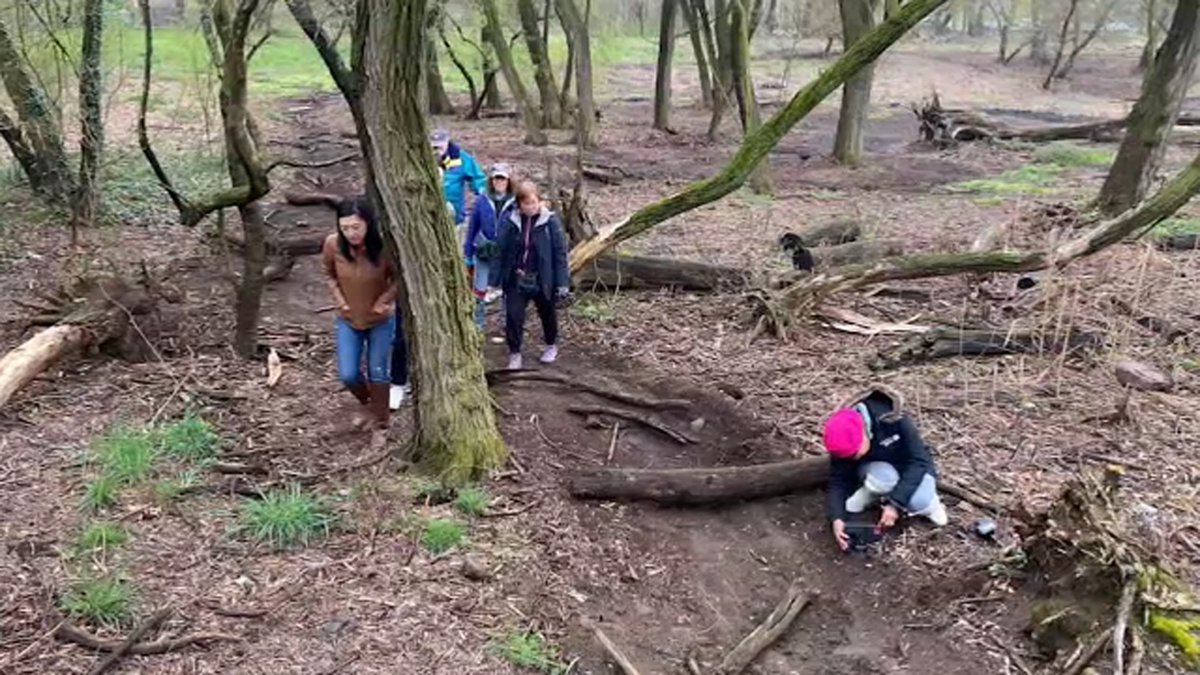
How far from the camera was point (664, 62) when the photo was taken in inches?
894

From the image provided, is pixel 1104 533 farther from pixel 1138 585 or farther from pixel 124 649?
pixel 124 649

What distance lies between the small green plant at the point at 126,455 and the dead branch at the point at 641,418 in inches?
108

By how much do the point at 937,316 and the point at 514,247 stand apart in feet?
12.2

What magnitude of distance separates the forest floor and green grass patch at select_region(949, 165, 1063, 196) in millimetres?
5192

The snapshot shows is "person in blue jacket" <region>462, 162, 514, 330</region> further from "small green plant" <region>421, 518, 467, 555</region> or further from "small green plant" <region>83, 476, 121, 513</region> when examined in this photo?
"small green plant" <region>83, 476, 121, 513</region>

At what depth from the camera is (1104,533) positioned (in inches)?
186

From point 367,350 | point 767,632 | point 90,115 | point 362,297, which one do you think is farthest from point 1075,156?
point 767,632

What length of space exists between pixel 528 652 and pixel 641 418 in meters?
2.85

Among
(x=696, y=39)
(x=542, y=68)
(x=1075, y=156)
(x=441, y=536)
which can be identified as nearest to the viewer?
(x=441, y=536)

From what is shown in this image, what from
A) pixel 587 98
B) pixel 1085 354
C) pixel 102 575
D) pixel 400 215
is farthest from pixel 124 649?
pixel 587 98

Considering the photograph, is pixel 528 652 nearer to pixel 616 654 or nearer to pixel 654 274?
pixel 616 654

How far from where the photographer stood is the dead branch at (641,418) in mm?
7156

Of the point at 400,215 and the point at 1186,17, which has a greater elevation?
the point at 1186,17

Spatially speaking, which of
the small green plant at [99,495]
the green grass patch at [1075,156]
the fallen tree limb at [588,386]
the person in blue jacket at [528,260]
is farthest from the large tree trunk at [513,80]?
the small green plant at [99,495]
